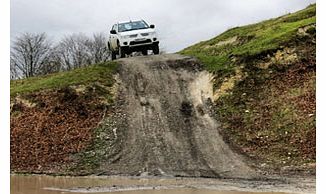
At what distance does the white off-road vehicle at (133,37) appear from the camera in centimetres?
2392

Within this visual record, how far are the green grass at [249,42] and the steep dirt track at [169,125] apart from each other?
982 mm

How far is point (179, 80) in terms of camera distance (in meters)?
21.4

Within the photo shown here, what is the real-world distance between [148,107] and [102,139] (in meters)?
3.15

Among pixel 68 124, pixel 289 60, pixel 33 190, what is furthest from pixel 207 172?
pixel 289 60

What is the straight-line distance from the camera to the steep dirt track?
47.8ft

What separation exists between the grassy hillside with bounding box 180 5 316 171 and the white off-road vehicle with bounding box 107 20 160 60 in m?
2.56

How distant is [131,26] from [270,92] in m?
8.48

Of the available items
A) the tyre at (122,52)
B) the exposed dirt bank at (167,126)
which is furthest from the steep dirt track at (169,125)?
the tyre at (122,52)

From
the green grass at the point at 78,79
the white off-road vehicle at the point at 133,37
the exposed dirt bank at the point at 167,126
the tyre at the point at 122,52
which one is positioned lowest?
the exposed dirt bank at the point at 167,126

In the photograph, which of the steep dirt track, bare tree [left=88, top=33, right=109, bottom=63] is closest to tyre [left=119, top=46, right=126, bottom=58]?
the steep dirt track

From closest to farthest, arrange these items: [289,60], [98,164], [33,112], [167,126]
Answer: [98,164], [167,126], [33,112], [289,60]

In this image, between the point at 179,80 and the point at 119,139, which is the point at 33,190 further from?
the point at 179,80

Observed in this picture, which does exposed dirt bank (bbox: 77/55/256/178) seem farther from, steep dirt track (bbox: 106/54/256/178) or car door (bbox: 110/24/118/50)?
car door (bbox: 110/24/118/50)

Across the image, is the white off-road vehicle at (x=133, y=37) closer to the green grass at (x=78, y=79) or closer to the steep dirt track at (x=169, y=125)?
the steep dirt track at (x=169, y=125)
